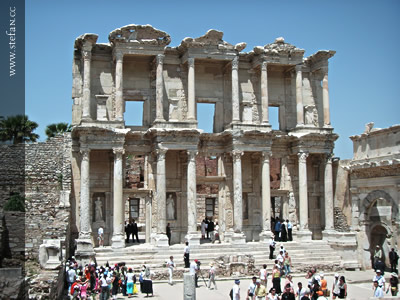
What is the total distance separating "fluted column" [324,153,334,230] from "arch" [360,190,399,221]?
2.58 meters

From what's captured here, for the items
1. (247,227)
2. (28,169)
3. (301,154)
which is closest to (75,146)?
(28,169)

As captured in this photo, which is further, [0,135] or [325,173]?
[0,135]

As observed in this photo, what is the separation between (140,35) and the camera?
2653 centimetres

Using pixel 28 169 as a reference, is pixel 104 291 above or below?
below

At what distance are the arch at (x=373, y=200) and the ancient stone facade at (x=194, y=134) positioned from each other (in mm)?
2739

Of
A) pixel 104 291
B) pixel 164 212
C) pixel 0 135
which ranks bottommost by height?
pixel 104 291

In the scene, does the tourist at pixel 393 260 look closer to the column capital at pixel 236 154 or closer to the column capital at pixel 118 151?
the column capital at pixel 236 154

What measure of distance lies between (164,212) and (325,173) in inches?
359

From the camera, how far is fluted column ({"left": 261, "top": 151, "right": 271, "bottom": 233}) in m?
26.9

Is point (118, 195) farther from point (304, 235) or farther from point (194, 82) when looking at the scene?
point (304, 235)

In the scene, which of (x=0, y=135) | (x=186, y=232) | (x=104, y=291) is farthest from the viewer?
(x=0, y=135)

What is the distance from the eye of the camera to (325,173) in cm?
2848

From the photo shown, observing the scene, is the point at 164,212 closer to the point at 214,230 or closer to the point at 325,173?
the point at 214,230

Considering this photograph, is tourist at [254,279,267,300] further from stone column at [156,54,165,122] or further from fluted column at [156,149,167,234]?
stone column at [156,54,165,122]
